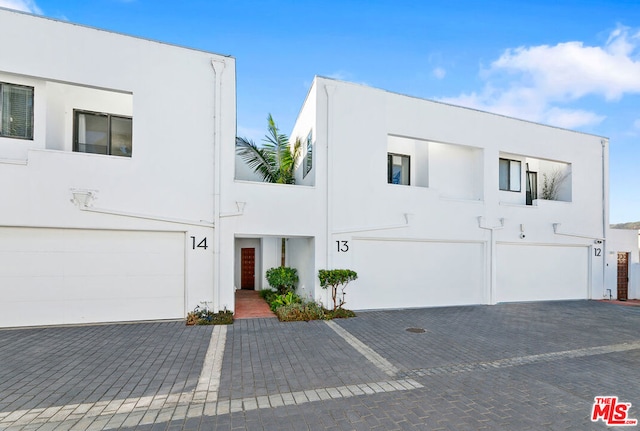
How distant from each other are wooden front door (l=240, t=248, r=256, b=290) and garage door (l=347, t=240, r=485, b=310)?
6.24m

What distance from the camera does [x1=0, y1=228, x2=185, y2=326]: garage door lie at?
23.5 feet

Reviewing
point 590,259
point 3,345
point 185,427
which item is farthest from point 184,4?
point 590,259

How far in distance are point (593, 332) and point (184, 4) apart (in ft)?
46.4

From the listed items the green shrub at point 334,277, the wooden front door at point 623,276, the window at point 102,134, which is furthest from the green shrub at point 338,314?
the wooden front door at point 623,276

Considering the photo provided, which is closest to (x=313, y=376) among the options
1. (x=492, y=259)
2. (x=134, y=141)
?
(x=134, y=141)

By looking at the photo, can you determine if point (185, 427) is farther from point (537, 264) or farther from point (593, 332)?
point (537, 264)

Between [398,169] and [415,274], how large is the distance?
3.81m

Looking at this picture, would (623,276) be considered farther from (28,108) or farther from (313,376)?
(28,108)

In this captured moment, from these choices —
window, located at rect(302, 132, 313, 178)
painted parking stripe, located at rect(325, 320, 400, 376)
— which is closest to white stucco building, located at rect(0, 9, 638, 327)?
window, located at rect(302, 132, 313, 178)

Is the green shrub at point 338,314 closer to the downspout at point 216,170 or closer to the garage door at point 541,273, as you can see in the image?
the downspout at point 216,170

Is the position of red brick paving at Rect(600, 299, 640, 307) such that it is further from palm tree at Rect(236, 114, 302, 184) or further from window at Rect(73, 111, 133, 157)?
window at Rect(73, 111, 133, 157)

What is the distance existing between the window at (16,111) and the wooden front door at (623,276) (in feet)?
71.8

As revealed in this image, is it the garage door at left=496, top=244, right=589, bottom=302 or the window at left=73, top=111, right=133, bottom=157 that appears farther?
the garage door at left=496, top=244, right=589, bottom=302

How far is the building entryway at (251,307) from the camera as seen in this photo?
8.73m
